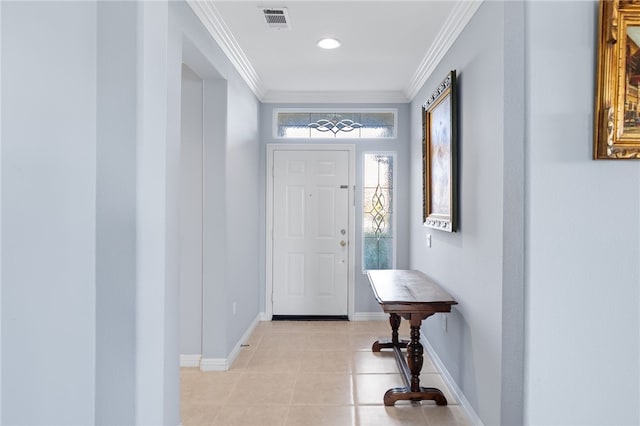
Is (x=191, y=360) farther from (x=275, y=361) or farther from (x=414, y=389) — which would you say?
(x=414, y=389)

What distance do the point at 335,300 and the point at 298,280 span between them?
0.49 meters

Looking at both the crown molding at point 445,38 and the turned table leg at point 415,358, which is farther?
the turned table leg at point 415,358

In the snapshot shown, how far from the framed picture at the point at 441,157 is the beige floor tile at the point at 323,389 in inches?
52.1

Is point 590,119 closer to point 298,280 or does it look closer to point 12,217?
point 12,217

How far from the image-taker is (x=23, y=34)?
111 cm

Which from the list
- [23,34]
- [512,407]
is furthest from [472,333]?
[23,34]

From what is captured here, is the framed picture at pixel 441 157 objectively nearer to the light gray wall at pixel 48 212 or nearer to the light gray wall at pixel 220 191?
the light gray wall at pixel 220 191

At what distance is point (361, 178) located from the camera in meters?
4.59

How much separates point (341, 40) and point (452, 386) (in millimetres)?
2632

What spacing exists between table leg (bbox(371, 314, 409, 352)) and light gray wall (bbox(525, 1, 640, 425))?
227 centimetres

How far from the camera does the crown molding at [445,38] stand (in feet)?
7.87

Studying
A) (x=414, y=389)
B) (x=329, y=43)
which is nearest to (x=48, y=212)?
(x=414, y=389)

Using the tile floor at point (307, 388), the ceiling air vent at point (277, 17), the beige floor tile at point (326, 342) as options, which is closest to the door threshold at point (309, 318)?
the beige floor tile at point (326, 342)

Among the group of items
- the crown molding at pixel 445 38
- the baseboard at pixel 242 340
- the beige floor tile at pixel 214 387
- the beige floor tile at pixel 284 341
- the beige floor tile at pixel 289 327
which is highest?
the crown molding at pixel 445 38
